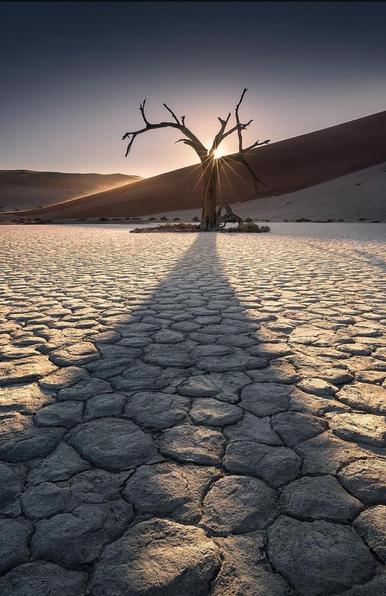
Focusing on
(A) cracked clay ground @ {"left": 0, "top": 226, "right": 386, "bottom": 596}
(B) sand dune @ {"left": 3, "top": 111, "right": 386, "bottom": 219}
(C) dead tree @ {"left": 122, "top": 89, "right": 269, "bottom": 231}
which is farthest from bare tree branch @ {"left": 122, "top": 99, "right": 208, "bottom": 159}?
(B) sand dune @ {"left": 3, "top": 111, "right": 386, "bottom": 219}

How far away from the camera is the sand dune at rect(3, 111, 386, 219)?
187ft

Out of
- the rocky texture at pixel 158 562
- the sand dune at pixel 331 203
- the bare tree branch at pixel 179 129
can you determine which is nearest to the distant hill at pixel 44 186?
the sand dune at pixel 331 203

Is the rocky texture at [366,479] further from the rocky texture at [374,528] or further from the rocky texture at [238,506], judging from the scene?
the rocky texture at [238,506]

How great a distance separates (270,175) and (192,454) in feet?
214

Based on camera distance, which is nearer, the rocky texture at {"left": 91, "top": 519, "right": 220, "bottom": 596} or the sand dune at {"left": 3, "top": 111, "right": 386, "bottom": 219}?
the rocky texture at {"left": 91, "top": 519, "right": 220, "bottom": 596}

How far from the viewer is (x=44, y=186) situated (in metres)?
124

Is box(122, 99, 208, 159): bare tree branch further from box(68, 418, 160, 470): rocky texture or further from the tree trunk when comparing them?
box(68, 418, 160, 470): rocky texture

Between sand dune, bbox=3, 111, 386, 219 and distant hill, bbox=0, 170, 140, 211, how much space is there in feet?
115

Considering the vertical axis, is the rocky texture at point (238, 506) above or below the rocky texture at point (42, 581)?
below

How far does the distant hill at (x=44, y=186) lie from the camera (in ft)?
324

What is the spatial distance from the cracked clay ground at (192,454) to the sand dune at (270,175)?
49485mm

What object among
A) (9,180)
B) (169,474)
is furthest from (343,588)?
(9,180)

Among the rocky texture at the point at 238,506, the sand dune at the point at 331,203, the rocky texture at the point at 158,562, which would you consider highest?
the sand dune at the point at 331,203

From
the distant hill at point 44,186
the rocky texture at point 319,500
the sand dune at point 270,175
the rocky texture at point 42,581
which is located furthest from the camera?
the distant hill at point 44,186
